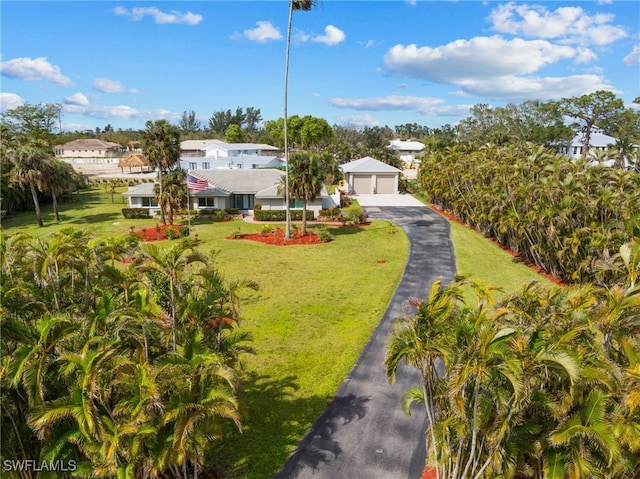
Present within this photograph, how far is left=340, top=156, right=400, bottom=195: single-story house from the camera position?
61.7 m

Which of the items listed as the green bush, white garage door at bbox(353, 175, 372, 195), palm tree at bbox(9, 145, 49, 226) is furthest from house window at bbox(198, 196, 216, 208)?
white garage door at bbox(353, 175, 372, 195)

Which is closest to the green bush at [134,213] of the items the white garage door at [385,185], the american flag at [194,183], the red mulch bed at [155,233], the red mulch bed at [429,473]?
the red mulch bed at [155,233]

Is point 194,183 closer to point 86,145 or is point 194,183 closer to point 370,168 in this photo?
point 370,168

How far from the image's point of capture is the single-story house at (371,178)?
2427 inches

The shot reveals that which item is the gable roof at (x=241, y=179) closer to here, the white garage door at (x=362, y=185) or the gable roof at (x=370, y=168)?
the gable roof at (x=370, y=168)

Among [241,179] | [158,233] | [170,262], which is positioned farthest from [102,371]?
[241,179]

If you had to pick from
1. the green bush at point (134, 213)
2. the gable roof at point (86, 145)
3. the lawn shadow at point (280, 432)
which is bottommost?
the lawn shadow at point (280, 432)

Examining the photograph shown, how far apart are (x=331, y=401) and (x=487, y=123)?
265 ft

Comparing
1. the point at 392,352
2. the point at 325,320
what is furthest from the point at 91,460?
the point at 325,320

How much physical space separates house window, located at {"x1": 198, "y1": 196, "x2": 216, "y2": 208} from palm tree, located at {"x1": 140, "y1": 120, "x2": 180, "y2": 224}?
31.7ft

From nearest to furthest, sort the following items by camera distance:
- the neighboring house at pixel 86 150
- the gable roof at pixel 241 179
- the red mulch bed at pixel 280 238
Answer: the red mulch bed at pixel 280 238 < the gable roof at pixel 241 179 < the neighboring house at pixel 86 150

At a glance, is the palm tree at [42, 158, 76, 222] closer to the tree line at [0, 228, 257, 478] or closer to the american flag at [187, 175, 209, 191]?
the american flag at [187, 175, 209, 191]

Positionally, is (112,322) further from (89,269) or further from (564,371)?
(564,371)

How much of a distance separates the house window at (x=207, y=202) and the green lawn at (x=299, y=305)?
5390mm
